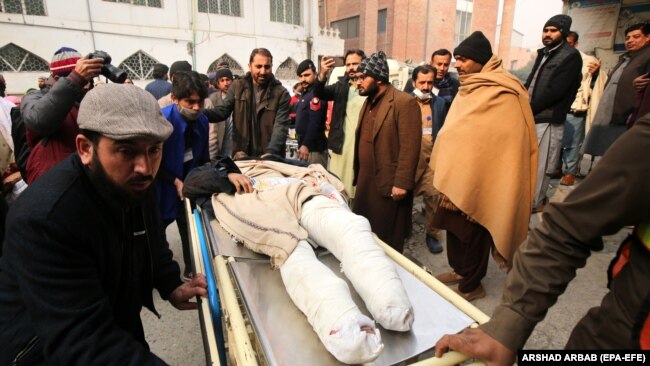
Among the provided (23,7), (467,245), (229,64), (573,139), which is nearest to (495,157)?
(467,245)

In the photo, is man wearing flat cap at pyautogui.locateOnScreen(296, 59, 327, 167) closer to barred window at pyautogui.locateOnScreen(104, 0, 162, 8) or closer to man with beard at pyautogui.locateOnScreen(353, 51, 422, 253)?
man with beard at pyautogui.locateOnScreen(353, 51, 422, 253)

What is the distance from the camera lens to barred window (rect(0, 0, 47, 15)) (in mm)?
10711

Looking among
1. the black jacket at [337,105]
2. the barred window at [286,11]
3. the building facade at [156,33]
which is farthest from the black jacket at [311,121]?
the barred window at [286,11]

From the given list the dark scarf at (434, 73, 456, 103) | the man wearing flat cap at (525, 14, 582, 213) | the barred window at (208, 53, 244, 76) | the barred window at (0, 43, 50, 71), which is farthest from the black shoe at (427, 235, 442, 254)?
the barred window at (0, 43, 50, 71)

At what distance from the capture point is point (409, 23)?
2520cm

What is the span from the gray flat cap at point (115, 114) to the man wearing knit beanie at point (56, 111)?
1228 millimetres

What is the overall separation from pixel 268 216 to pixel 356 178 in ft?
5.18

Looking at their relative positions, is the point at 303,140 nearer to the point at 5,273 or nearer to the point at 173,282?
the point at 173,282

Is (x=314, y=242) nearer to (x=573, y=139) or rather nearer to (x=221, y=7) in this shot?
(x=573, y=139)

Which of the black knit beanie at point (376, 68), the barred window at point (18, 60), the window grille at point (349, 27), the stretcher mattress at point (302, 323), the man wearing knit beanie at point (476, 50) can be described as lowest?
the stretcher mattress at point (302, 323)

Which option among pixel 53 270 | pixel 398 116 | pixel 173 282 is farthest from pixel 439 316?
pixel 398 116

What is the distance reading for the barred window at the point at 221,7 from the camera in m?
14.5

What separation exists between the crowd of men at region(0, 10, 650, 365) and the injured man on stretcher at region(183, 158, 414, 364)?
27cm

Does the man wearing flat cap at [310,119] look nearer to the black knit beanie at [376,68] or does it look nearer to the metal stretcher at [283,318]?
the black knit beanie at [376,68]
